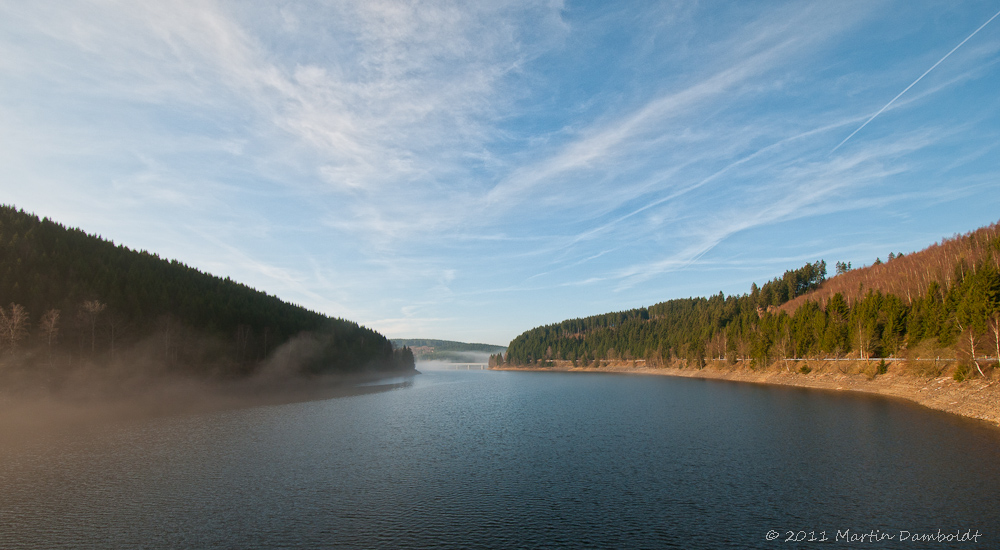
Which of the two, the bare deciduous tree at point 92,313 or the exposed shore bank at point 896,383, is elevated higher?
the bare deciduous tree at point 92,313

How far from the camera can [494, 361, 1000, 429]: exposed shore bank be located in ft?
164

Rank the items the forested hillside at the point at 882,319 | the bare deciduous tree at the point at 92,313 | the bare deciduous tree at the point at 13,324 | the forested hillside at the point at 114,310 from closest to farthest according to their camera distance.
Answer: the forested hillside at the point at 882,319, the bare deciduous tree at the point at 13,324, the forested hillside at the point at 114,310, the bare deciduous tree at the point at 92,313

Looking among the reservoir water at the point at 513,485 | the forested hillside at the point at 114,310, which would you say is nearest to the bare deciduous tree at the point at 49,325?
the forested hillside at the point at 114,310

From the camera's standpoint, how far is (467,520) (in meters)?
21.8

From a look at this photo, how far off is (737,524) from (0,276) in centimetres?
10674

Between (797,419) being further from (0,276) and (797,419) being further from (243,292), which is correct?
(243,292)

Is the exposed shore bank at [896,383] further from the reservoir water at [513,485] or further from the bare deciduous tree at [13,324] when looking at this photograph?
the bare deciduous tree at [13,324]

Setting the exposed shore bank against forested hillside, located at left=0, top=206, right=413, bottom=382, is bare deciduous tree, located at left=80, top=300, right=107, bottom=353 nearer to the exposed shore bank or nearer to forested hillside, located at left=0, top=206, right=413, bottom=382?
forested hillside, located at left=0, top=206, right=413, bottom=382

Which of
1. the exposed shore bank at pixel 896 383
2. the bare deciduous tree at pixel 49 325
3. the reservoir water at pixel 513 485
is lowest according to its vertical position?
the reservoir water at pixel 513 485

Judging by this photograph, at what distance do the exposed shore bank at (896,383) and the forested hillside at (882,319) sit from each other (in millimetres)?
3085

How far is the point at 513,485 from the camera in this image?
1081 inches

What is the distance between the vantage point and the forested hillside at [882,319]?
63.2 meters

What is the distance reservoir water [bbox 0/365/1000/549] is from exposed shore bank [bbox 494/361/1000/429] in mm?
5555

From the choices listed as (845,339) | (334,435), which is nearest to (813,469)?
(334,435)
